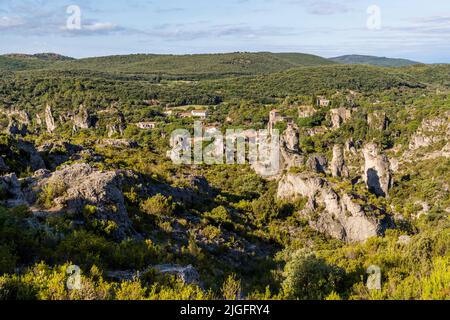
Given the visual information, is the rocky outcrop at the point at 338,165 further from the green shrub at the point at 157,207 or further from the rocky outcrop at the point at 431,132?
the rocky outcrop at the point at 431,132

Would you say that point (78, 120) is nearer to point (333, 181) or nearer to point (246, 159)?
point (246, 159)

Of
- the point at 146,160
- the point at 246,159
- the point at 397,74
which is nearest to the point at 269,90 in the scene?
the point at 397,74

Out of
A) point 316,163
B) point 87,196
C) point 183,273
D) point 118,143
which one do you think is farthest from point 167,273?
point 316,163

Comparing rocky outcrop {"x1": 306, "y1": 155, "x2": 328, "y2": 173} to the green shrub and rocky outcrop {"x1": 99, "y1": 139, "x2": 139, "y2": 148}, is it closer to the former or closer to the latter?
rocky outcrop {"x1": 99, "y1": 139, "x2": 139, "y2": 148}

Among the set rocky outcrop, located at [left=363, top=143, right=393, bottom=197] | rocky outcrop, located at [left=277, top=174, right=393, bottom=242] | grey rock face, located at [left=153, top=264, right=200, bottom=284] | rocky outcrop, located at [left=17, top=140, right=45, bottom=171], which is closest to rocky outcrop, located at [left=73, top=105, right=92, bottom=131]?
rocky outcrop, located at [left=363, top=143, right=393, bottom=197]

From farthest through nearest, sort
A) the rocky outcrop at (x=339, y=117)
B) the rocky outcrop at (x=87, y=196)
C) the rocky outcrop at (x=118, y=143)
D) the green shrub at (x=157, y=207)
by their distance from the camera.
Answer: the rocky outcrop at (x=339, y=117) → the rocky outcrop at (x=118, y=143) → the green shrub at (x=157, y=207) → the rocky outcrop at (x=87, y=196)

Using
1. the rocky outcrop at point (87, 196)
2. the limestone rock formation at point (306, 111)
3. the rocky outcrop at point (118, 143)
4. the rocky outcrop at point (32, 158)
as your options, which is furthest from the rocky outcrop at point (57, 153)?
the limestone rock formation at point (306, 111)
